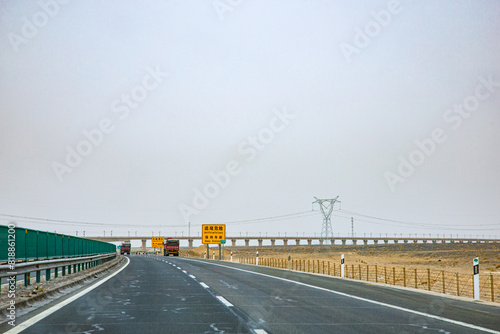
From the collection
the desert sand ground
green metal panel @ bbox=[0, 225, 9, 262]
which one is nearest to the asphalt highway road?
green metal panel @ bbox=[0, 225, 9, 262]

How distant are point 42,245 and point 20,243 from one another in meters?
3.27

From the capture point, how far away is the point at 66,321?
9.53 m

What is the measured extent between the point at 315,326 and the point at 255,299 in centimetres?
490

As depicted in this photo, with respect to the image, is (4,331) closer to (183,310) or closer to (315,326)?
(183,310)

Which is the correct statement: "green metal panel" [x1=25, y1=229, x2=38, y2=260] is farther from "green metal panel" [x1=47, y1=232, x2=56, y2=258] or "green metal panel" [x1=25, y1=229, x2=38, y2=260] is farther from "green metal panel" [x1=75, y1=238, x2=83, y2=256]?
"green metal panel" [x1=75, y1=238, x2=83, y2=256]

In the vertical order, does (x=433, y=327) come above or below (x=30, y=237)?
below

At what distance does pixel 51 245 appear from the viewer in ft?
60.6

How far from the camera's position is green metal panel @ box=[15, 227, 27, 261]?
13.3 meters

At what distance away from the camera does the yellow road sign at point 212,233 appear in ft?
216

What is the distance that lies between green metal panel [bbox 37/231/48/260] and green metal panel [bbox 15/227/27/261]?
6.86 ft

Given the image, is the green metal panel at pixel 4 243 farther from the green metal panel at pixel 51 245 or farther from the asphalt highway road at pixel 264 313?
the green metal panel at pixel 51 245

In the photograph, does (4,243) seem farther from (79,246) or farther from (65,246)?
(79,246)

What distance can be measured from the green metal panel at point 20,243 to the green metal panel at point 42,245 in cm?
209

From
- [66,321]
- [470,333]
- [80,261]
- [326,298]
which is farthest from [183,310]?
[80,261]
